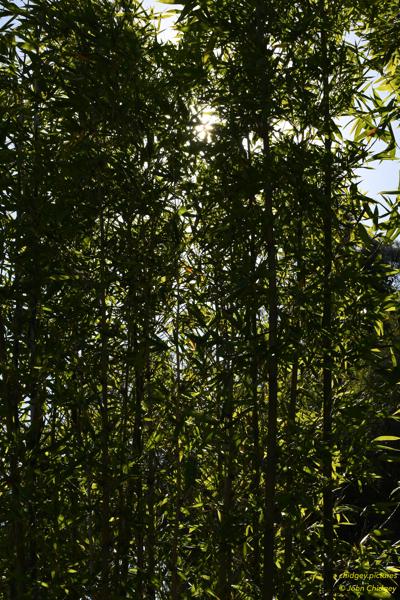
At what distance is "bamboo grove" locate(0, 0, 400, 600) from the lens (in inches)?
125

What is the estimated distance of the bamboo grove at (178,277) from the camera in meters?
3.19

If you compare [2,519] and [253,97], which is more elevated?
[253,97]

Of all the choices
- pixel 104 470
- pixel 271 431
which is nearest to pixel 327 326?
pixel 271 431

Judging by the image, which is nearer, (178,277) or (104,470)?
(104,470)

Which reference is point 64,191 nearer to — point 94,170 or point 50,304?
point 94,170

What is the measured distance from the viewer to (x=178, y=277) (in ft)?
11.5

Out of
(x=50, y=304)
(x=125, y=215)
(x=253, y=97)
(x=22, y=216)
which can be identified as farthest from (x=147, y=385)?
(x=253, y=97)

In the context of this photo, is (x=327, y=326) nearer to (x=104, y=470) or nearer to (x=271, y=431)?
(x=271, y=431)

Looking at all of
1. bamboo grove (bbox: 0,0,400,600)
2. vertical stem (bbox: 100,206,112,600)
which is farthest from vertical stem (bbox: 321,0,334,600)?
vertical stem (bbox: 100,206,112,600)

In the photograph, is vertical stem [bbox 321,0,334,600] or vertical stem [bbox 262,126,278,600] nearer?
A: vertical stem [bbox 262,126,278,600]

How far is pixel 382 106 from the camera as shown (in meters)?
3.49

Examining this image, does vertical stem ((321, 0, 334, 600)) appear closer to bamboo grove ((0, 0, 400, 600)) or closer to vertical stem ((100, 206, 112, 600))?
bamboo grove ((0, 0, 400, 600))

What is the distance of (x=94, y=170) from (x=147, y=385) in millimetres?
1229

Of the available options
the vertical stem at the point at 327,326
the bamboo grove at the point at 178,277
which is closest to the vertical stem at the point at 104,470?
the bamboo grove at the point at 178,277
